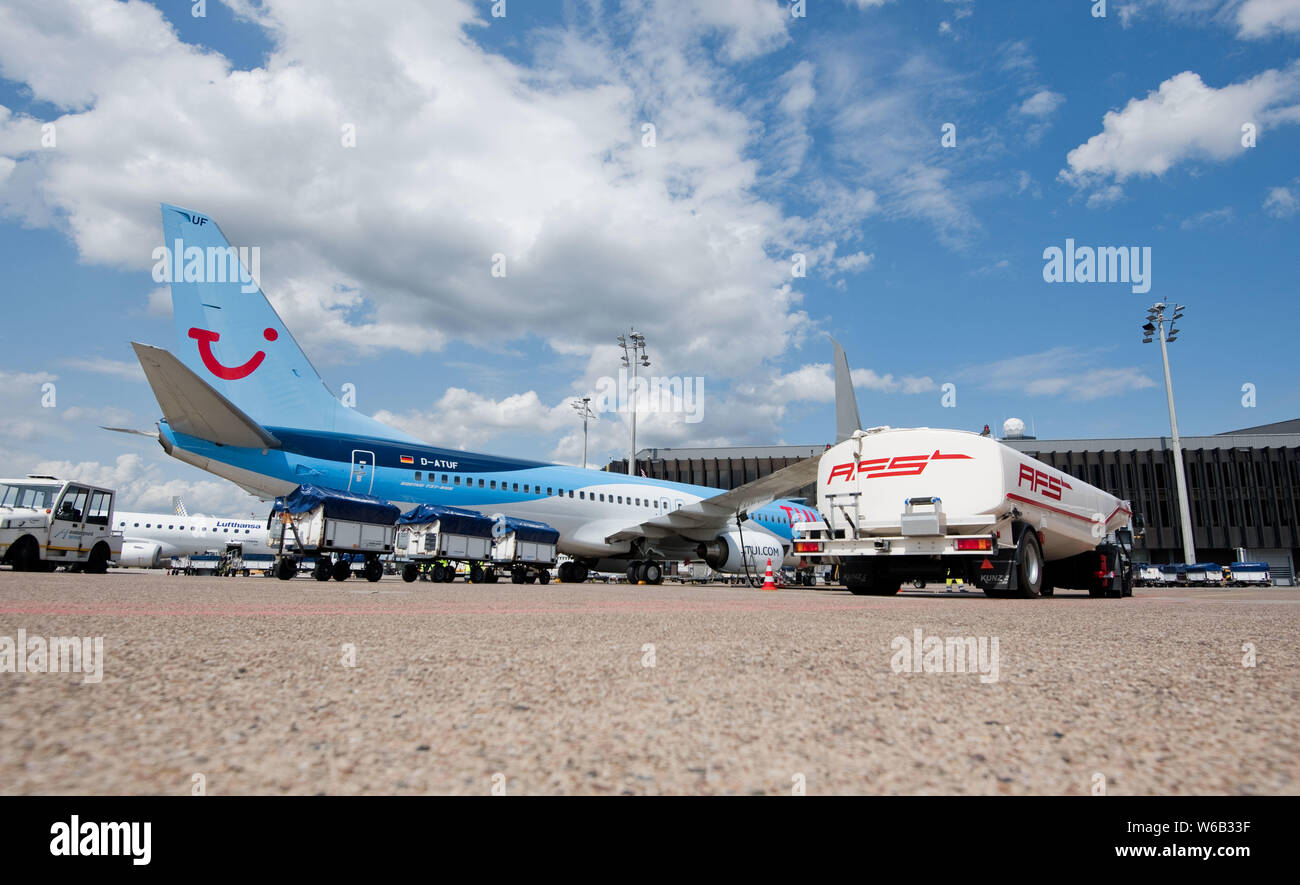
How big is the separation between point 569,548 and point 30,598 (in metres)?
17.9

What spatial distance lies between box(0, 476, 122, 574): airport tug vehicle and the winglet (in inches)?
800

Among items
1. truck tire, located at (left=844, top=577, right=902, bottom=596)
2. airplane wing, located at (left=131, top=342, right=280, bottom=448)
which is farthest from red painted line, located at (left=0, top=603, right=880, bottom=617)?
airplane wing, located at (left=131, top=342, right=280, bottom=448)

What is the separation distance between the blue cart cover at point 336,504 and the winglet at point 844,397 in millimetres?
12954

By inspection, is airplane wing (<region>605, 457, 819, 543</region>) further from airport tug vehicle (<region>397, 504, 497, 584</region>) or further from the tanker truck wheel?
the tanker truck wheel

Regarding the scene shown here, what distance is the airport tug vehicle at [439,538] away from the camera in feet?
63.5

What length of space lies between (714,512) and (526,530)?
613 cm

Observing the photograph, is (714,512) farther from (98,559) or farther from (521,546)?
(98,559)

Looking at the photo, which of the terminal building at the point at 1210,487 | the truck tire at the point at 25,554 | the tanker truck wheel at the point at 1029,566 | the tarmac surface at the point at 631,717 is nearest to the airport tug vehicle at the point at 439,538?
the truck tire at the point at 25,554

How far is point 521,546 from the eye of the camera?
2130 cm

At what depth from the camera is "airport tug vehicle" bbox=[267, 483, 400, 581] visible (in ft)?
55.2

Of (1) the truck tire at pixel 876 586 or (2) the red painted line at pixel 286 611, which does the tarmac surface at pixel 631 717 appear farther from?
(1) the truck tire at pixel 876 586
